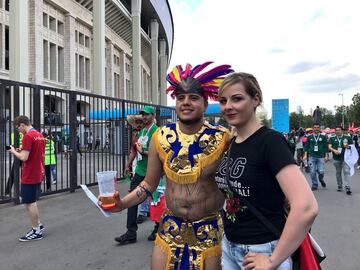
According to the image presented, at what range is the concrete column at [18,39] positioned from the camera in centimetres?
1789

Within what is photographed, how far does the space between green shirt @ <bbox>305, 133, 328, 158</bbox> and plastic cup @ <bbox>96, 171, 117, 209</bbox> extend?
30.0 ft

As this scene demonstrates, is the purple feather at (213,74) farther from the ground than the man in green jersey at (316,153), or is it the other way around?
the purple feather at (213,74)

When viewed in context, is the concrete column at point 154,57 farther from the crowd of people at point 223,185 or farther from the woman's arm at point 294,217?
the woman's arm at point 294,217

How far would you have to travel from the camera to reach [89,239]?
562 centimetres

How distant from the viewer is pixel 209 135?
7.93 ft

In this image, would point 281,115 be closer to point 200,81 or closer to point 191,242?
point 200,81

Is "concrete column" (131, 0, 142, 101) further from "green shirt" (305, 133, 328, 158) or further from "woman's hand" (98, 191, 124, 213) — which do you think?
"woman's hand" (98, 191, 124, 213)

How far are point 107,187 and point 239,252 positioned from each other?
0.84 m

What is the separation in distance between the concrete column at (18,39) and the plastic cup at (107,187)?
18.0 metres

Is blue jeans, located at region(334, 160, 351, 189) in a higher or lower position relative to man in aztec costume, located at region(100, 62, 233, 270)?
lower

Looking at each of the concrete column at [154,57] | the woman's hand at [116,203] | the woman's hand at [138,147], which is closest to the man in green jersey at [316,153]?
the woman's hand at [138,147]

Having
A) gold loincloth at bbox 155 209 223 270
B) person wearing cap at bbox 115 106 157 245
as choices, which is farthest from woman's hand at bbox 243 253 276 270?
person wearing cap at bbox 115 106 157 245

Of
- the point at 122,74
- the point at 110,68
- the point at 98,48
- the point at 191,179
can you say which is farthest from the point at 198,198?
the point at 122,74

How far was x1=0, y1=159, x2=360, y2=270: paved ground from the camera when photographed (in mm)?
4609
